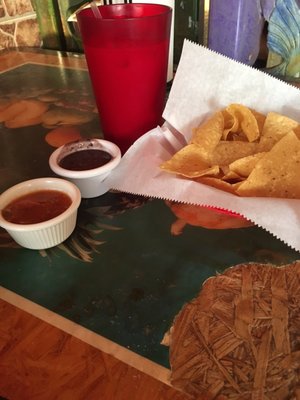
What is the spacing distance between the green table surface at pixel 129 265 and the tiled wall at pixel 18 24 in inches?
68.2

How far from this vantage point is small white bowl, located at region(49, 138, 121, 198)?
2.81 feet

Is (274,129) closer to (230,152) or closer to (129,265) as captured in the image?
(230,152)

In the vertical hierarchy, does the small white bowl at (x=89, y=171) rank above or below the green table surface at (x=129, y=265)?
above

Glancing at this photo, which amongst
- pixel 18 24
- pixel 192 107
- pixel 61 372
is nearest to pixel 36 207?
pixel 61 372

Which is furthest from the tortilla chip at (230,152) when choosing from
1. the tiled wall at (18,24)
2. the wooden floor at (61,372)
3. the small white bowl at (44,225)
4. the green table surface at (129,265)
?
the tiled wall at (18,24)

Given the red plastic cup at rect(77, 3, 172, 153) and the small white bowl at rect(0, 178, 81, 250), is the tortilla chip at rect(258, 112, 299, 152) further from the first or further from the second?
the small white bowl at rect(0, 178, 81, 250)

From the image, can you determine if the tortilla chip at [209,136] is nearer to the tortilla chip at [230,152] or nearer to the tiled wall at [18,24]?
the tortilla chip at [230,152]

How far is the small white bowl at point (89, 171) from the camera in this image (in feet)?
2.81

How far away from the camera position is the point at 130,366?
549mm

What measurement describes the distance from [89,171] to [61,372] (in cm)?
44

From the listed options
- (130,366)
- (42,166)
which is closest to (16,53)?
(42,166)

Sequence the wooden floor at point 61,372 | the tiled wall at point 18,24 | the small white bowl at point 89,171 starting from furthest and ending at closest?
1. the tiled wall at point 18,24
2. the small white bowl at point 89,171
3. the wooden floor at point 61,372

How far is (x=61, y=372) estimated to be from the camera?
549 mm

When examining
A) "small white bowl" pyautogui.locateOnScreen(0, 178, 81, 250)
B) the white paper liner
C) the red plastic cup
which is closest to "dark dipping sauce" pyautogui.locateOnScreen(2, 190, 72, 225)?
"small white bowl" pyautogui.locateOnScreen(0, 178, 81, 250)
